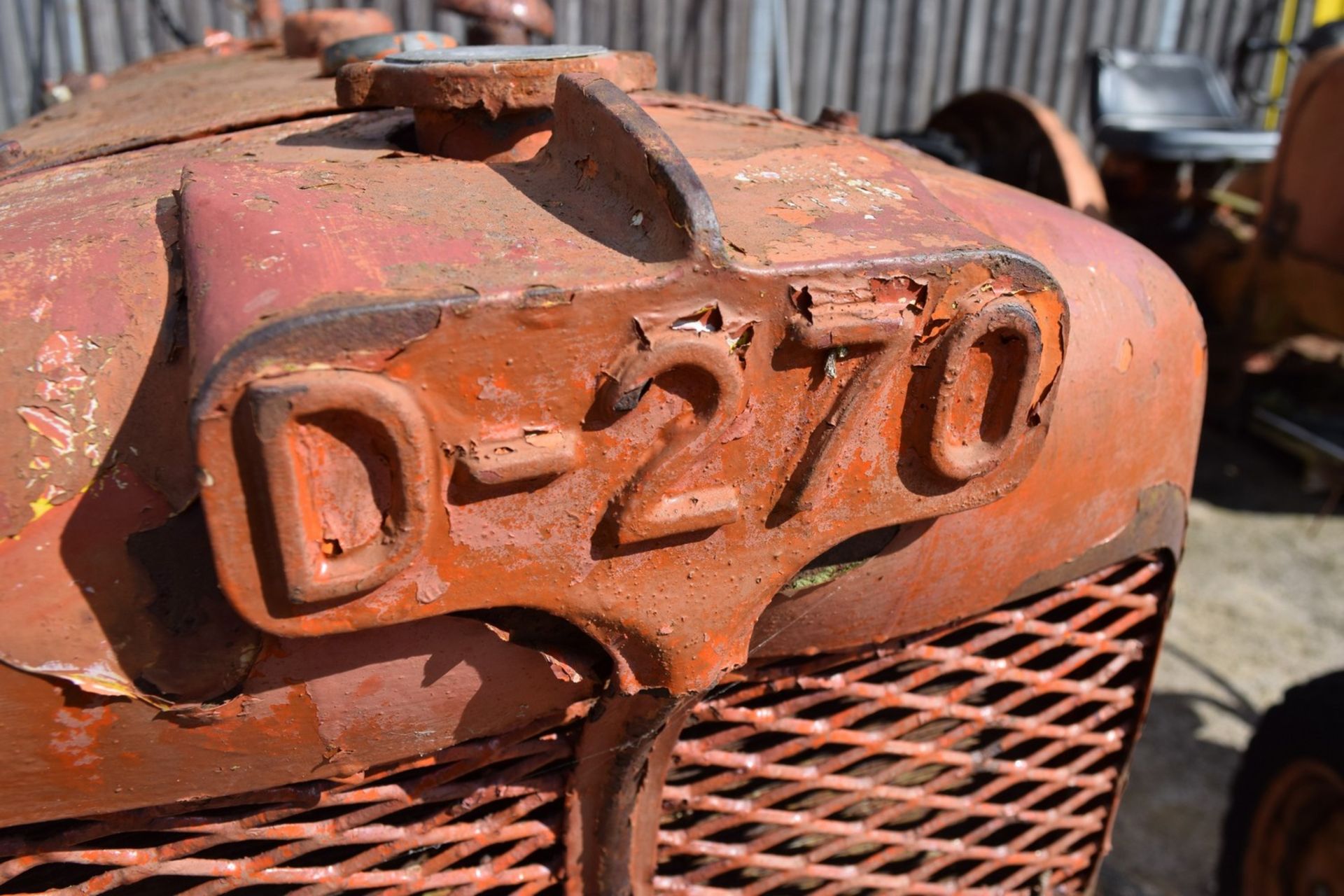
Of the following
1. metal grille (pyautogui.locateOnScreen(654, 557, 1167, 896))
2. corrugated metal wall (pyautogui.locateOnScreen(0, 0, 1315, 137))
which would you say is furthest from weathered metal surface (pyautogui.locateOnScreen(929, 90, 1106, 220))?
corrugated metal wall (pyautogui.locateOnScreen(0, 0, 1315, 137))

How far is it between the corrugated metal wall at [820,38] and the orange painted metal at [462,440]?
4.34 meters

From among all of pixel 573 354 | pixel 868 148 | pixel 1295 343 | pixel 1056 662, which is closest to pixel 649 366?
pixel 573 354

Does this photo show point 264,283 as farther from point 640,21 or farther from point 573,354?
point 640,21

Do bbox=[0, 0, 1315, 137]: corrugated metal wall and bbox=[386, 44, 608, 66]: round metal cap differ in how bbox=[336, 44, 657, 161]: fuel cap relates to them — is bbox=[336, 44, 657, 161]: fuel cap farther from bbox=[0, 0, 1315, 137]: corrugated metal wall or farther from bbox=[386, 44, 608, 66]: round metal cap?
bbox=[0, 0, 1315, 137]: corrugated metal wall

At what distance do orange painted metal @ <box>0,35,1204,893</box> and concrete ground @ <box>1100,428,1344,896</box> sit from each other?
1.77 meters

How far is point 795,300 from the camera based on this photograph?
867 mm

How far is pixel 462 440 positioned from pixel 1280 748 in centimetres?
176

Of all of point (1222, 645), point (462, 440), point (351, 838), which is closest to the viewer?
point (462, 440)

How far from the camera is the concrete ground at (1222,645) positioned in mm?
2521

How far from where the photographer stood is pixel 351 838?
1086 mm

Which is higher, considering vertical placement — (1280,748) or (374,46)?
(374,46)

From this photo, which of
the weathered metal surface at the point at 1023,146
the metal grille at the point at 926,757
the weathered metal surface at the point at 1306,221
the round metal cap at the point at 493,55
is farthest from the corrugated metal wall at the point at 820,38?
the metal grille at the point at 926,757

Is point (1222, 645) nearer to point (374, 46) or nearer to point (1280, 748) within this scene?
point (1280, 748)

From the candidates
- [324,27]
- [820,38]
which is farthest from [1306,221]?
[324,27]
